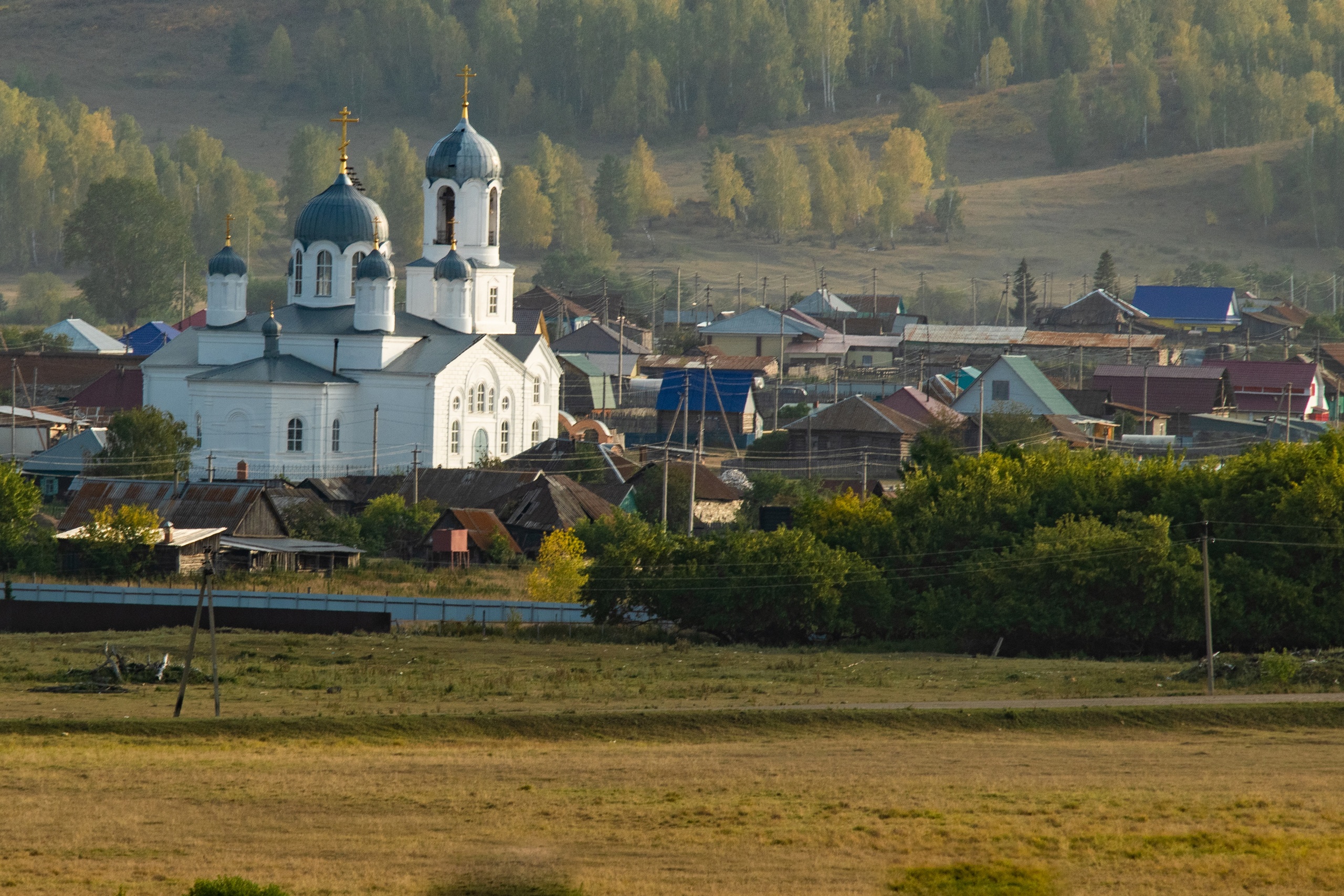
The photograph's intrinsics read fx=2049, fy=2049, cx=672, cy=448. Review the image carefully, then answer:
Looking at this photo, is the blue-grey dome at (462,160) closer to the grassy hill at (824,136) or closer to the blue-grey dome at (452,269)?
the blue-grey dome at (452,269)

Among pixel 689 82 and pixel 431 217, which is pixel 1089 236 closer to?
pixel 689 82

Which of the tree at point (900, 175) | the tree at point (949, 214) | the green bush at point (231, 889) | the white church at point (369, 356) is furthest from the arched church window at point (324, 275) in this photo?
the tree at point (949, 214)

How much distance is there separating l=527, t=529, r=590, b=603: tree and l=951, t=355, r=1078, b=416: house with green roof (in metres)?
25.9

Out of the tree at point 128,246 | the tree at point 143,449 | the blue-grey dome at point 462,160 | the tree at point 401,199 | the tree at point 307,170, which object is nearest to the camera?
the tree at point 143,449

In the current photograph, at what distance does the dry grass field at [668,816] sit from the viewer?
1444 cm

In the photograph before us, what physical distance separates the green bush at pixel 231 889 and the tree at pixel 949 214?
4144 inches

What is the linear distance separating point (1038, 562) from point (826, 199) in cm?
8538

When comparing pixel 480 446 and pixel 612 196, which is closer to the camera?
pixel 480 446

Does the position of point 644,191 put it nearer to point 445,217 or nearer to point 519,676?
point 445,217

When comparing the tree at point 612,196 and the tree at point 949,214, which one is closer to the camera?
the tree at point 949,214

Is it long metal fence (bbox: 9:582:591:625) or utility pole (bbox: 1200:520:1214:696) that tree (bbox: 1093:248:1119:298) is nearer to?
long metal fence (bbox: 9:582:591:625)

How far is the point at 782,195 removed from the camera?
373 feet

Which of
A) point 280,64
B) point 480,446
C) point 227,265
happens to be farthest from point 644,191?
point 480,446

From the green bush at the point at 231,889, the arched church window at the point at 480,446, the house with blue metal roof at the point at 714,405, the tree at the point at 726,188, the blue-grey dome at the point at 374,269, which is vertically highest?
the tree at the point at 726,188
